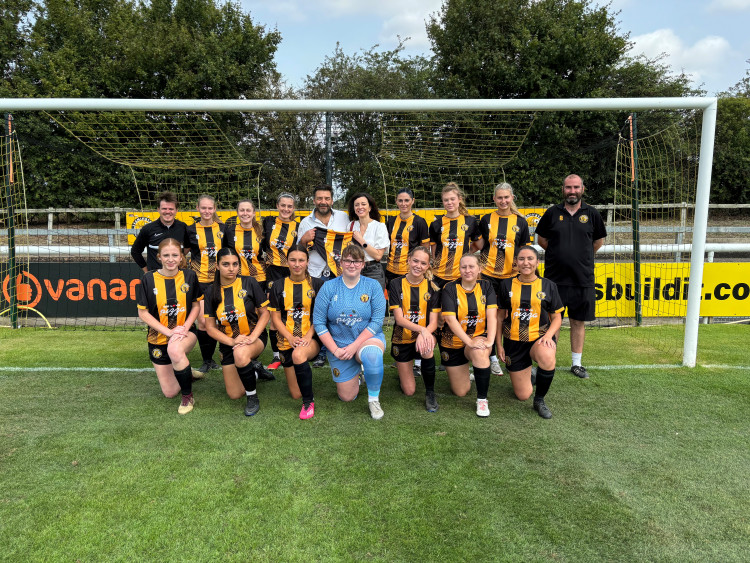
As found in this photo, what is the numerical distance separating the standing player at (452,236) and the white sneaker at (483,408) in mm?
1241

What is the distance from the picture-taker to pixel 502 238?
4.18 metres

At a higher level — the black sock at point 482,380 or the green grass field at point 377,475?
the black sock at point 482,380

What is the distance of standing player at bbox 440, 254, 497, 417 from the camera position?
3479 mm

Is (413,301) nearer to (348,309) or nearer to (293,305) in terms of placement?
(348,309)

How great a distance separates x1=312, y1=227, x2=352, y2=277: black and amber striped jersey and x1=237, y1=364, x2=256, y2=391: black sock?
4.31 feet

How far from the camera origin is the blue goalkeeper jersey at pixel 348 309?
3572 millimetres

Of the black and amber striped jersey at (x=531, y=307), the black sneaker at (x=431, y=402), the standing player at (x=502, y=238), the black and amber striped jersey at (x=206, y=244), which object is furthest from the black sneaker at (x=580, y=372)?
the black and amber striped jersey at (x=206, y=244)

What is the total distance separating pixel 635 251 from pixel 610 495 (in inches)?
176

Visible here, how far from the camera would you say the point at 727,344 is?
5.34m

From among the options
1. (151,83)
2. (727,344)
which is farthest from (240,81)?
(727,344)

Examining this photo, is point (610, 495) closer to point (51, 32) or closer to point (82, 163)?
point (82, 163)

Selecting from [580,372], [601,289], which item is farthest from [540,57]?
[580,372]

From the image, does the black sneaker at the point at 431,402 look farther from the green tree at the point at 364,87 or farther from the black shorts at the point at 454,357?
the green tree at the point at 364,87

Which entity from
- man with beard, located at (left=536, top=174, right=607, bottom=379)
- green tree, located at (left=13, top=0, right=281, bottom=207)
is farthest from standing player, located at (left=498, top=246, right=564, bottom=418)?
green tree, located at (left=13, top=0, right=281, bottom=207)
